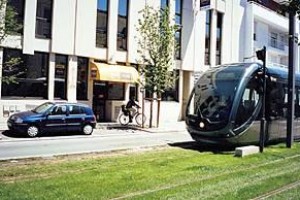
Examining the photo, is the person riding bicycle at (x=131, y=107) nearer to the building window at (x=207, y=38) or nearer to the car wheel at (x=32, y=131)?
the car wheel at (x=32, y=131)

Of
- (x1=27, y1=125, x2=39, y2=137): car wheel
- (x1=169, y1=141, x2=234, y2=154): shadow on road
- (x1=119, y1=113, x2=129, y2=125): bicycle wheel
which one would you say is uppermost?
(x1=119, y1=113, x2=129, y2=125): bicycle wheel

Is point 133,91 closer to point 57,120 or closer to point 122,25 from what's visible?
point 122,25

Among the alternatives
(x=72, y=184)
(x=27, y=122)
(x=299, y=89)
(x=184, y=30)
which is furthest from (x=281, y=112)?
(x=184, y=30)

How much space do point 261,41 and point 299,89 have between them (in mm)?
26447

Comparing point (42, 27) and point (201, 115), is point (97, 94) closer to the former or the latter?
point (42, 27)

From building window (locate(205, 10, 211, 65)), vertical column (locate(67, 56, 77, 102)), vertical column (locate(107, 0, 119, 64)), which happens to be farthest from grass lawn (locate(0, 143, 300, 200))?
building window (locate(205, 10, 211, 65))

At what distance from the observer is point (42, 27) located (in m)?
25.6

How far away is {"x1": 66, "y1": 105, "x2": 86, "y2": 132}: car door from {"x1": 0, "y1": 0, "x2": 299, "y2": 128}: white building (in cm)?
335

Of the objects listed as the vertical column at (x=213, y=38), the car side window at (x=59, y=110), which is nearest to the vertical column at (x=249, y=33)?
the vertical column at (x=213, y=38)

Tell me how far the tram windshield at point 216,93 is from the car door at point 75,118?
257 inches

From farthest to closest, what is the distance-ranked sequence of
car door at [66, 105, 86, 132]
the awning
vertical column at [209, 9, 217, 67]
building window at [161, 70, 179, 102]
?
vertical column at [209, 9, 217, 67]
building window at [161, 70, 179, 102]
the awning
car door at [66, 105, 86, 132]

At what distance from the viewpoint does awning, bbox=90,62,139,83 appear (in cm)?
2727

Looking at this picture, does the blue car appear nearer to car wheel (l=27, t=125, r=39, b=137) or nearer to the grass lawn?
car wheel (l=27, t=125, r=39, b=137)

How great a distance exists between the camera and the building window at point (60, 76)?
86.6 feet
